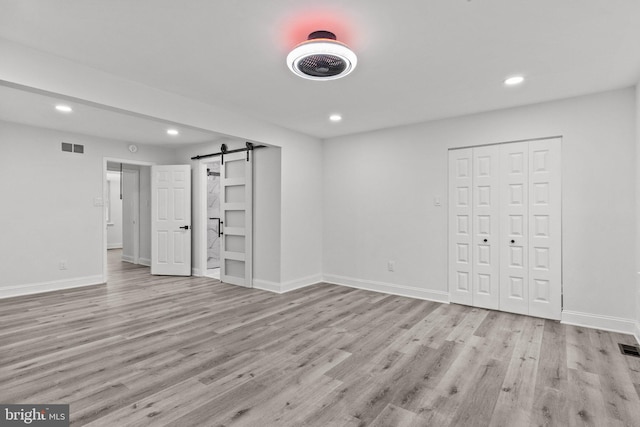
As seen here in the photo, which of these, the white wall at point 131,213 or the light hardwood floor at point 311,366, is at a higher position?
the white wall at point 131,213

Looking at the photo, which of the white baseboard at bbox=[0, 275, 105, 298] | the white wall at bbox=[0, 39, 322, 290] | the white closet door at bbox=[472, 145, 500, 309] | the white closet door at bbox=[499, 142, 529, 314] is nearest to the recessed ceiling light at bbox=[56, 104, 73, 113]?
the white wall at bbox=[0, 39, 322, 290]

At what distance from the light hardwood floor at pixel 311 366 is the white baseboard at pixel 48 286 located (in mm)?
558

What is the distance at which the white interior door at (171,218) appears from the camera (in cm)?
630

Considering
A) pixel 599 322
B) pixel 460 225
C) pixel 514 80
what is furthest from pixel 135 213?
pixel 599 322

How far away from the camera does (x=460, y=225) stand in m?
4.36

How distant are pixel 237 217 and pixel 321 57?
3702 mm

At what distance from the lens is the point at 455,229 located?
4.39m

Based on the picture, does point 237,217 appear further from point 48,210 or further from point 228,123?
point 48,210

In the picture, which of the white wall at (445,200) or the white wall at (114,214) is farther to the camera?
the white wall at (114,214)

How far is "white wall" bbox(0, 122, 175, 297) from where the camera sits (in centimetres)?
469

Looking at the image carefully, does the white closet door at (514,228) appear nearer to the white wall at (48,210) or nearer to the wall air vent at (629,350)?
the wall air vent at (629,350)

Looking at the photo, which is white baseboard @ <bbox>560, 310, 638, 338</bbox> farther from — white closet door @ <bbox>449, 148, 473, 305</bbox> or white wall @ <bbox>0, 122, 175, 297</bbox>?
white wall @ <bbox>0, 122, 175, 297</bbox>

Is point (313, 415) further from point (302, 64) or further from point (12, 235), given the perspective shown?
point (12, 235)

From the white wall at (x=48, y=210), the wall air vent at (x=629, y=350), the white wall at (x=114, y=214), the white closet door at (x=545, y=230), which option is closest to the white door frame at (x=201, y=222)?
the white wall at (x=48, y=210)
